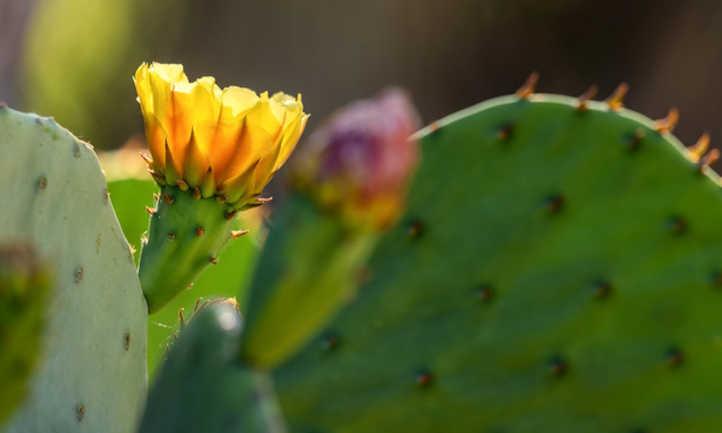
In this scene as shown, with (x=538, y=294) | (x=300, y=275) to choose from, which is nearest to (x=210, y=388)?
(x=300, y=275)

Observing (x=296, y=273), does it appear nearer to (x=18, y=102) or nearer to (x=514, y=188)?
(x=514, y=188)

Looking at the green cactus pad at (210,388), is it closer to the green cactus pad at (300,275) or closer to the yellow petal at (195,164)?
the green cactus pad at (300,275)

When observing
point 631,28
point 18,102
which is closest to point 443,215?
point 18,102

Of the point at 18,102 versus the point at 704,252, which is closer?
the point at 704,252

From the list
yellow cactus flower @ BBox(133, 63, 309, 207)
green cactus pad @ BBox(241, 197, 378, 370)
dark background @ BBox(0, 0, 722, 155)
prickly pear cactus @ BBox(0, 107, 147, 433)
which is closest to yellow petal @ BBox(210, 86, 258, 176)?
yellow cactus flower @ BBox(133, 63, 309, 207)

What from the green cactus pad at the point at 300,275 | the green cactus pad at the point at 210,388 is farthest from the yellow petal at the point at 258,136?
the green cactus pad at the point at 300,275

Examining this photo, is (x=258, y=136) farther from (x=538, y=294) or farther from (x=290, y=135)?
(x=538, y=294)
